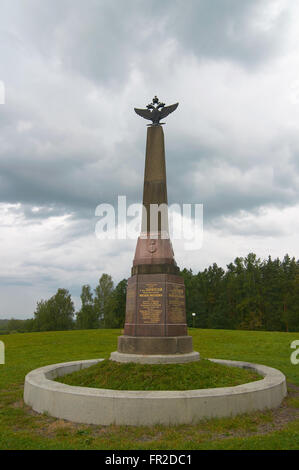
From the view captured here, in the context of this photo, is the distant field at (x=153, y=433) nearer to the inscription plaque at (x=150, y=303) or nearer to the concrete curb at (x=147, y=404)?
the concrete curb at (x=147, y=404)

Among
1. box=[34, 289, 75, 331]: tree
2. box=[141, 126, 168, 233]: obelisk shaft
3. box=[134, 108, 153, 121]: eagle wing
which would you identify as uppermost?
box=[134, 108, 153, 121]: eagle wing

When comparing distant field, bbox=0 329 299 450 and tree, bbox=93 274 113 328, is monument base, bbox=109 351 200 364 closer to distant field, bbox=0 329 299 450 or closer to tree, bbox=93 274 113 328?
distant field, bbox=0 329 299 450

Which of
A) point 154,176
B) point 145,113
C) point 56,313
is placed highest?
point 145,113

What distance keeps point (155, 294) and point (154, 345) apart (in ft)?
4.47

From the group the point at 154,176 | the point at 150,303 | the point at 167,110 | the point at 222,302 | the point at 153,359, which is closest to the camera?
the point at 153,359

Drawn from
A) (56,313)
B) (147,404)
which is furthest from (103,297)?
(147,404)

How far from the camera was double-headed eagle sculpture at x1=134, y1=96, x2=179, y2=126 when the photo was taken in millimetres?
11828

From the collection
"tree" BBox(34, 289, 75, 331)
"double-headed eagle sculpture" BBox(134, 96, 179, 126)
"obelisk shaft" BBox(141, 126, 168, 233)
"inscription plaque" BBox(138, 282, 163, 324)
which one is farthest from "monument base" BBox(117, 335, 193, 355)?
"tree" BBox(34, 289, 75, 331)

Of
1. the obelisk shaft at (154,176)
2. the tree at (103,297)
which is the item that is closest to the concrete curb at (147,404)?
the obelisk shaft at (154,176)

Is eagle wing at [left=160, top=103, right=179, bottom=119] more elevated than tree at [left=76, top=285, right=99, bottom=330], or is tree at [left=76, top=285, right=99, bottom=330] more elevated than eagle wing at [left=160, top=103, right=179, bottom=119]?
eagle wing at [left=160, top=103, right=179, bottom=119]

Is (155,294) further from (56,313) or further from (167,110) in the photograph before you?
(56,313)

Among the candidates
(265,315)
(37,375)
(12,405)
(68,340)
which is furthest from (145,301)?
(265,315)

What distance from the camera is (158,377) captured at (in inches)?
324

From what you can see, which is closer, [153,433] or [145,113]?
[153,433]
